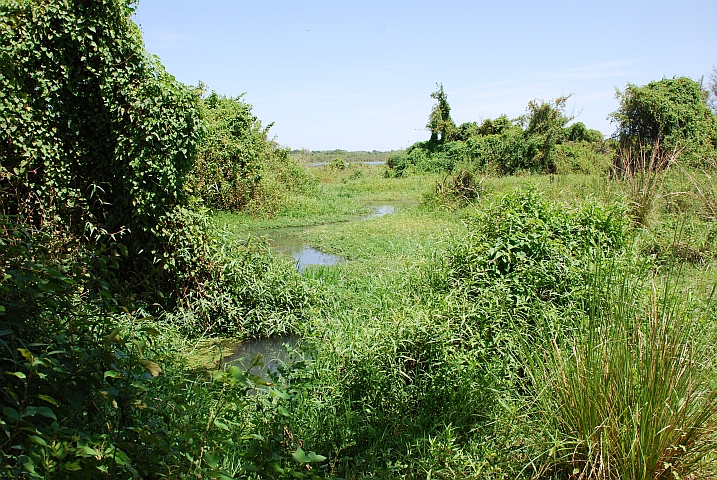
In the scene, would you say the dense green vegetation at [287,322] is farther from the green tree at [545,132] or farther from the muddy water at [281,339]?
→ the green tree at [545,132]

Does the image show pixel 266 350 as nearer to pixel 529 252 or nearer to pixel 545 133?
pixel 529 252

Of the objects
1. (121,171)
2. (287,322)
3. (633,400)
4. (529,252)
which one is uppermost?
(121,171)

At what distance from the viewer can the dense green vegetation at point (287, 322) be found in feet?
7.60

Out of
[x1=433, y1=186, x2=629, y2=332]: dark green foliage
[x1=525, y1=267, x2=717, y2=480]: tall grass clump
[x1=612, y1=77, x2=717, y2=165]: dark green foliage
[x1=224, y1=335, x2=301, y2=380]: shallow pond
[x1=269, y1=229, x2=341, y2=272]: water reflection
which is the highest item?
[x1=612, y1=77, x2=717, y2=165]: dark green foliage

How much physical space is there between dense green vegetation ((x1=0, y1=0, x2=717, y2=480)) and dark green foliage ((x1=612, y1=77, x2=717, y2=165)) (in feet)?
30.2

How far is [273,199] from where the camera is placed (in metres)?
15.7

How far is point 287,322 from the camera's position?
6.05 metres

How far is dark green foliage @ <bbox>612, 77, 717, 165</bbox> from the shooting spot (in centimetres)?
1656

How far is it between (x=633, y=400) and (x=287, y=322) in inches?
161

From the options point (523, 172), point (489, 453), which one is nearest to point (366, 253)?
point (489, 453)

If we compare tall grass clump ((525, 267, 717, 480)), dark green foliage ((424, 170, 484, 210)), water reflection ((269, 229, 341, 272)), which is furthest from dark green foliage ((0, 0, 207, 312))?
dark green foliage ((424, 170, 484, 210))

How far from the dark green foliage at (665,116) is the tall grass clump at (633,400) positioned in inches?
617

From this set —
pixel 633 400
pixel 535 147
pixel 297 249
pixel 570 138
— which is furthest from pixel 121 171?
pixel 570 138

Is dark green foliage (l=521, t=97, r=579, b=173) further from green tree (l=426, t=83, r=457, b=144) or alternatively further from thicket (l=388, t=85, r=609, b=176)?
green tree (l=426, t=83, r=457, b=144)
